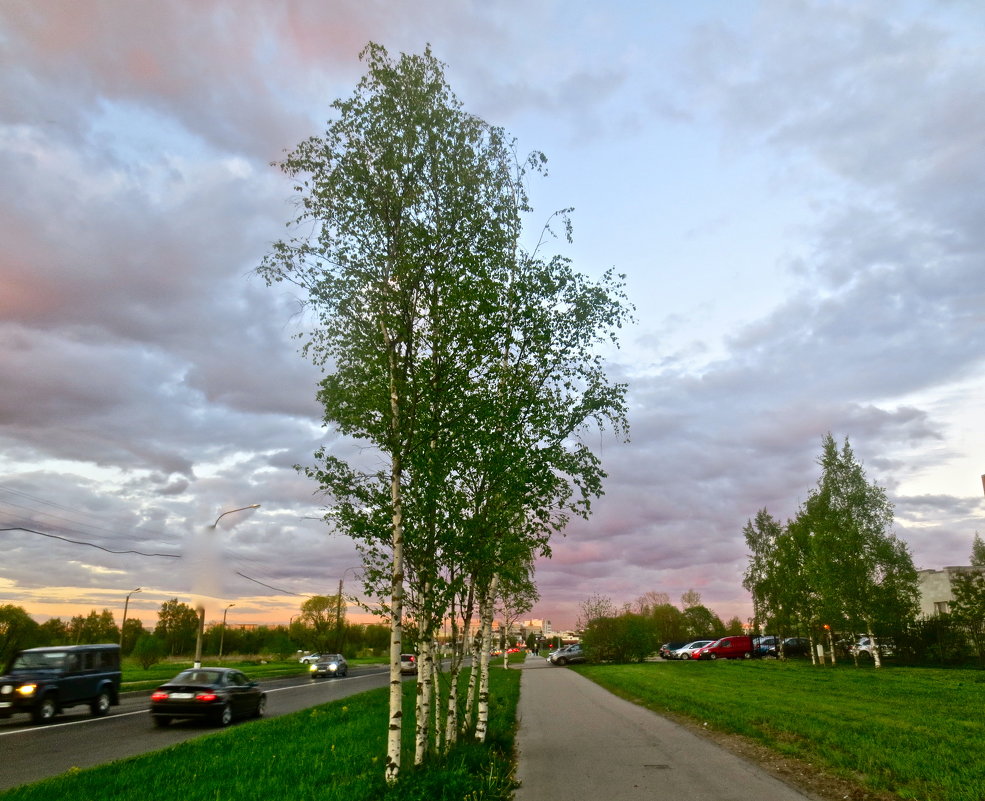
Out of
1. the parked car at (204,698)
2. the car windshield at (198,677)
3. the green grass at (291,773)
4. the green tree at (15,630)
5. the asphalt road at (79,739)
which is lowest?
the asphalt road at (79,739)

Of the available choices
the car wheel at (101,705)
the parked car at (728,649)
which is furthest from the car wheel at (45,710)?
the parked car at (728,649)

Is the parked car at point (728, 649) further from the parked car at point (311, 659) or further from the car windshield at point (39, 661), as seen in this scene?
the car windshield at point (39, 661)

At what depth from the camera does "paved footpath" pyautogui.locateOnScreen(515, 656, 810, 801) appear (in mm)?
8805

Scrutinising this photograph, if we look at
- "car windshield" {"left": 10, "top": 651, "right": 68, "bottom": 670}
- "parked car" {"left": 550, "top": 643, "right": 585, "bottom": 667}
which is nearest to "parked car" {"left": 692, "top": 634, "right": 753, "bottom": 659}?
"parked car" {"left": 550, "top": 643, "right": 585, "bottom": 667}

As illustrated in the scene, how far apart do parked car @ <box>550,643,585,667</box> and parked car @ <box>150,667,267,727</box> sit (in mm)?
39012

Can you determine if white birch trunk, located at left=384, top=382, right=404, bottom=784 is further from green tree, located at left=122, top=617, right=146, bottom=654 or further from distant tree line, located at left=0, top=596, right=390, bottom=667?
green tree, located at left=122, top=617, right=146, bottom=654

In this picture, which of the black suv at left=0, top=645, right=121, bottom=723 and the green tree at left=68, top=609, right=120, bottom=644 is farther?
the green tree at left=68, top=609, right=120, bottom=644

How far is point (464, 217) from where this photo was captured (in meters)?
10.3

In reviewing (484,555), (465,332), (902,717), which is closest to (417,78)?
(465,332)

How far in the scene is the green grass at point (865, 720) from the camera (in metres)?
9.02

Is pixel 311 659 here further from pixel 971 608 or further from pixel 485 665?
pixel 485 665

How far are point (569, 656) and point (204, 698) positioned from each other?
41855 millimetres

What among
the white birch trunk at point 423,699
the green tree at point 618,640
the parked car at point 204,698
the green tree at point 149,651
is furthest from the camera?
the green tree at point 618,640

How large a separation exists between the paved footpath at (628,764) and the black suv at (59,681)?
12.7 metres
